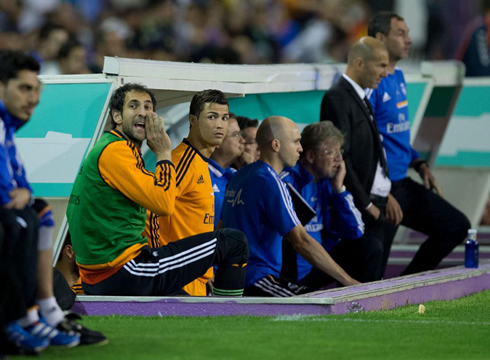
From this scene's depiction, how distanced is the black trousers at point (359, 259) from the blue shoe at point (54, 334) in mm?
3058

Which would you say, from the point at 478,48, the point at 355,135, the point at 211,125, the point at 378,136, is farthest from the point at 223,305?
the point at 478,48

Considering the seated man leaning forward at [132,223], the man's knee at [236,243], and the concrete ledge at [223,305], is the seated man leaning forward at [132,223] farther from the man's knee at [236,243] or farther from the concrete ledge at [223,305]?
the concrete ledge at [223,305]

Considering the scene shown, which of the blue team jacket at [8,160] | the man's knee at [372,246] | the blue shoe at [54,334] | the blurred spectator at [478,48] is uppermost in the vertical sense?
the blurred spectator at [478,48]

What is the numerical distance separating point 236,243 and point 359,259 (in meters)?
1.75

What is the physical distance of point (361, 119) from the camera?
8.16 m

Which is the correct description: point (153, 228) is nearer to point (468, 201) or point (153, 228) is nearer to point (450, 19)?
point (468, 201)

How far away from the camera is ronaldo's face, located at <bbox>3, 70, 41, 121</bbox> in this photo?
4.80 metres

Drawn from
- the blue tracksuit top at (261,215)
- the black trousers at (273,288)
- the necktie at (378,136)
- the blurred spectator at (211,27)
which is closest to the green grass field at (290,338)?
the black trousers at (273,288)

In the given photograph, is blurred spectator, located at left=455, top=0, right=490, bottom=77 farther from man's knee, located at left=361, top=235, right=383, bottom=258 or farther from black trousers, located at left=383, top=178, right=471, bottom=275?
man's knee, located at left=361, top=235, right=383, bottom=258

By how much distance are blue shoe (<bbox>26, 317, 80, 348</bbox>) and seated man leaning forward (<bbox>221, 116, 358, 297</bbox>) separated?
2170mm

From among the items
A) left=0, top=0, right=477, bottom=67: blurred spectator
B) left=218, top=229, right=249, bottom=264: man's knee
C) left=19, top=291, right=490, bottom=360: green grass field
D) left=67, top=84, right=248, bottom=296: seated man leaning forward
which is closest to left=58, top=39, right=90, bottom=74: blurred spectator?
left=0, top=0, right=477, bottom=67: blurred spectator

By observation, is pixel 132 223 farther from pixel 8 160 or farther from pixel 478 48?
pixel 478 48

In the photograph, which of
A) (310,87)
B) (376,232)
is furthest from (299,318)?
(310,87)

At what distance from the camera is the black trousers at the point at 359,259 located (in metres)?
7.73
